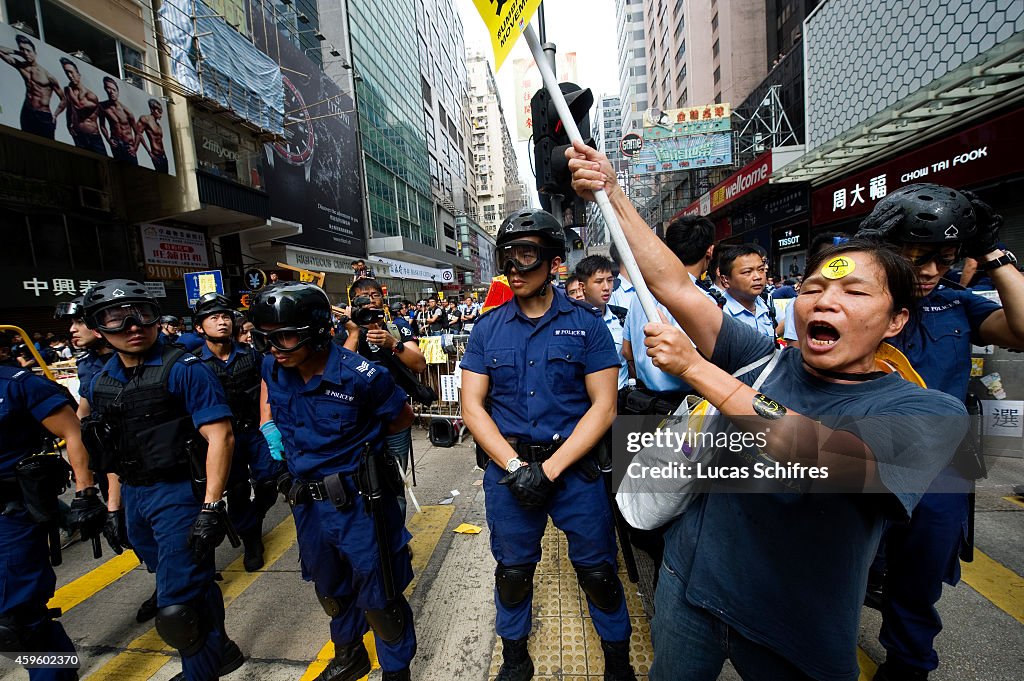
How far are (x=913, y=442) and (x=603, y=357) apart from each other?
1381 millimetres

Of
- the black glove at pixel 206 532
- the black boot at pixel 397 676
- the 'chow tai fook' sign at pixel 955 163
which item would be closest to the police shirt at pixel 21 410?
the black glove at pixel 206 532

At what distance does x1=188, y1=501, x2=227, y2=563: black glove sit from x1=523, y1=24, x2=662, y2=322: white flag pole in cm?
238

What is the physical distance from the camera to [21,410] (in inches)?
94.1

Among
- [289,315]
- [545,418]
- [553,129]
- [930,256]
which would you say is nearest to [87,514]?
[289,315]

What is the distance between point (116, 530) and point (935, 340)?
15.0 ft

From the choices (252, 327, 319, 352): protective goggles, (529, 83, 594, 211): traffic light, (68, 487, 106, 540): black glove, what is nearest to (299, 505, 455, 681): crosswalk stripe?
(68, 487, 106, 540): black glove

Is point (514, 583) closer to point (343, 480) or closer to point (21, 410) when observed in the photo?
point (343, 480)

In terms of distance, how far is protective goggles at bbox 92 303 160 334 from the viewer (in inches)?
92.6

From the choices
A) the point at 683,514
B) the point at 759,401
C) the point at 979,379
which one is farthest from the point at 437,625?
the point at 979,379

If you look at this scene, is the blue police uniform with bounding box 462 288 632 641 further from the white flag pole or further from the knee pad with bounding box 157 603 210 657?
the knee pad with bounding box 157 603 210 657

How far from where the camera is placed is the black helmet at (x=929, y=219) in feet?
5.91

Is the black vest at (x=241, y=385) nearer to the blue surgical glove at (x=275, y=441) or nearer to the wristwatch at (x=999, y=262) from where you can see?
the blue surgical glove at (x=275, y=441)

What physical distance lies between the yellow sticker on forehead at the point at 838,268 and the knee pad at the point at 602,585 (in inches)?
64.5

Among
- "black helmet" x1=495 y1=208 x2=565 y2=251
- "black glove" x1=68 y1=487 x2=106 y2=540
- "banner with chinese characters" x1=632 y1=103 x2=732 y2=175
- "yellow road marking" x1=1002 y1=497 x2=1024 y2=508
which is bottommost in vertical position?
"yellow road marking" x1=1002 y1=497 x2=1024 y2=508
